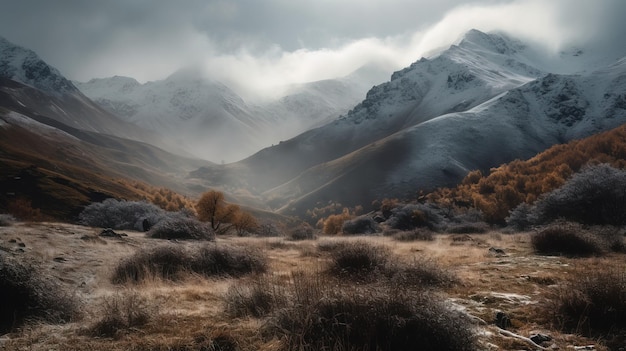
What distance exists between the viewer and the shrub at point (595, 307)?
5.60 metres

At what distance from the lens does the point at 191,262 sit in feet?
37.6

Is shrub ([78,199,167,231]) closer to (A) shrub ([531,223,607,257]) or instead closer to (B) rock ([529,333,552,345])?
(A) shrub ([531,223,607,257])

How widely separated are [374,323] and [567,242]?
1326 centimetres

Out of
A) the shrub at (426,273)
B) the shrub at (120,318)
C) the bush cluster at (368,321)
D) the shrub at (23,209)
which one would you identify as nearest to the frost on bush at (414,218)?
the shrub at (426,273)

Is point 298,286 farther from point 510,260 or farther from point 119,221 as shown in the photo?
point 119,221

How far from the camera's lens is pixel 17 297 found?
243 inches

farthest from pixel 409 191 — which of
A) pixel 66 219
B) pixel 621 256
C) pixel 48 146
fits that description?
pixel 48 146

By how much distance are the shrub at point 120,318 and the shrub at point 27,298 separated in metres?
0.64

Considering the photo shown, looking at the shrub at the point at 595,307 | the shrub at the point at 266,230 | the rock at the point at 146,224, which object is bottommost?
the shrub at the point at 266,230

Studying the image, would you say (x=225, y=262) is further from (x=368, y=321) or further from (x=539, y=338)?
(x=539, y=338)

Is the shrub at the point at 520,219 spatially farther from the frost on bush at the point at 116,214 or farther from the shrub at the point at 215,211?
the frost on bush at the point at 116,214

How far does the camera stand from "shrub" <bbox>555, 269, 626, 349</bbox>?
5602 millimetres

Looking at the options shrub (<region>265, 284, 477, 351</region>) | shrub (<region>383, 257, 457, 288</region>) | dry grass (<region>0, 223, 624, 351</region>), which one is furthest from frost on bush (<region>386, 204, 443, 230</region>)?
shrub (<region>265, 284, 477, 351</region>)

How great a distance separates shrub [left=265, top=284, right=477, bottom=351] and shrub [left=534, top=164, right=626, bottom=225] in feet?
108
